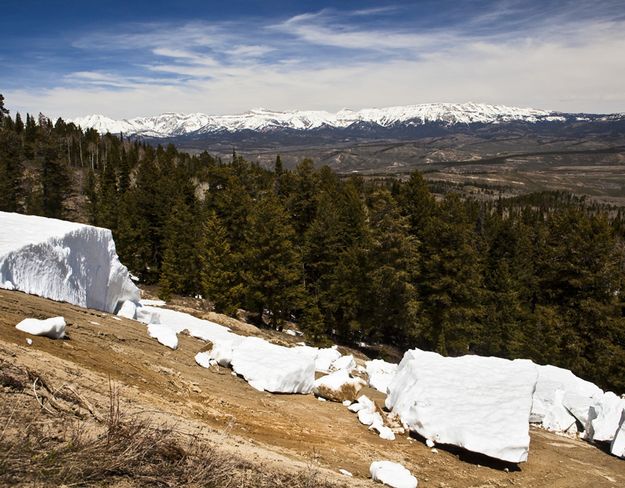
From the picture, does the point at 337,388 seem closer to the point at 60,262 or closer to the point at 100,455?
the point at 100,455

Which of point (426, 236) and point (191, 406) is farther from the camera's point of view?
point (426, 236)

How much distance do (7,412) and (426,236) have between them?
3365 centimetres

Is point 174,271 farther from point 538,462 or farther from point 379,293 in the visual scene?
point 538,462

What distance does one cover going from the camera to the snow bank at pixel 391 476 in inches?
279

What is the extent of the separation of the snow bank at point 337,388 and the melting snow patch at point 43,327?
20.2ft

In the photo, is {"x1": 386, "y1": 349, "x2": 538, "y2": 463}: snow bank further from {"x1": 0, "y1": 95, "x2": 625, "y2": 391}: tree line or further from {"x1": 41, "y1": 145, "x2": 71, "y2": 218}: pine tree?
{"x1": 41, "y1": 145, "x2": 71, "y2": 218}: pine tree

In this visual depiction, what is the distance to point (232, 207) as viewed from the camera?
152 ft

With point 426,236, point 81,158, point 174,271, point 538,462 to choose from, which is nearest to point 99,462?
point 538,462

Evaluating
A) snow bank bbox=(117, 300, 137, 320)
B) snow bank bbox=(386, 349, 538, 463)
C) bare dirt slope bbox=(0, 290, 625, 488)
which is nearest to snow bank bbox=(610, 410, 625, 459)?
bare dirt slope bbox=(0, 290, 625, 488)

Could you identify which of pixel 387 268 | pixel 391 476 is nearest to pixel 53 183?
pixel 387 268

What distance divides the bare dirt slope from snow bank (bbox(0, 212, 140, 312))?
798mm

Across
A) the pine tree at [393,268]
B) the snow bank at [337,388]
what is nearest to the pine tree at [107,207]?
the pine tree at [393,268]

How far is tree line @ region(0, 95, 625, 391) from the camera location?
31219mm

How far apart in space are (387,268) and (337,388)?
70.3 feet
